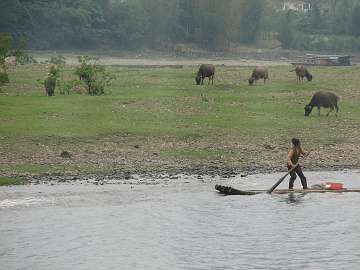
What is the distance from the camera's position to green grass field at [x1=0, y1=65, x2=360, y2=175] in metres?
36.0

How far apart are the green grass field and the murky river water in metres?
3.52

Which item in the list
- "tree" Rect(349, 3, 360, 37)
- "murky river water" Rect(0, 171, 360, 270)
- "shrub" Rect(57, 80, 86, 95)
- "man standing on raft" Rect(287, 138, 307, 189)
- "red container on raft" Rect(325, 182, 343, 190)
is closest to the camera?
"murky river water" Rect(0, 171, 360, 270)

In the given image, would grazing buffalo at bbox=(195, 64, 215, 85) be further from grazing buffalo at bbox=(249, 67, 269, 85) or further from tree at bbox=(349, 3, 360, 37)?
tree at bbox=(349, 3, 360, 37)

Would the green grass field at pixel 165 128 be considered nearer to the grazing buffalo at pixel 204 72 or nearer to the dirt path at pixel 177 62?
the grazing buffalo at pixel 204 72

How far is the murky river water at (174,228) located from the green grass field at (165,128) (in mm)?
3523

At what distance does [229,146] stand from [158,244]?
43.4 ft

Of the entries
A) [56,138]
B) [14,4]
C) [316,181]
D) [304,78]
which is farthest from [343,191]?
[14,4]

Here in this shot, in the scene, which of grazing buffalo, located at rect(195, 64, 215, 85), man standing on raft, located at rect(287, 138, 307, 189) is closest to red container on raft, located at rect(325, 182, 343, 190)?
man standing on raft, located at rect(287, 138, 307, 189)

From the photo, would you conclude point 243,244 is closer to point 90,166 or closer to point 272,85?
point 90,166

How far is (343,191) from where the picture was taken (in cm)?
3089

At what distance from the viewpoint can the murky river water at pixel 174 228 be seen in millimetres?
24297

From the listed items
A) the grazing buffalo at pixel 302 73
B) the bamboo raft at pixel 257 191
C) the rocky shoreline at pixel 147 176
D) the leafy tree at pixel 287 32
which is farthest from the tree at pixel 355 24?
the bamboo raft at pixel 257 191

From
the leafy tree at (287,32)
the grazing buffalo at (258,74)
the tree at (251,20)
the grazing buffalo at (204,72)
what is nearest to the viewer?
the grazing buffalo at (204,72)

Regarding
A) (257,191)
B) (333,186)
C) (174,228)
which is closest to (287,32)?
(333,186)
